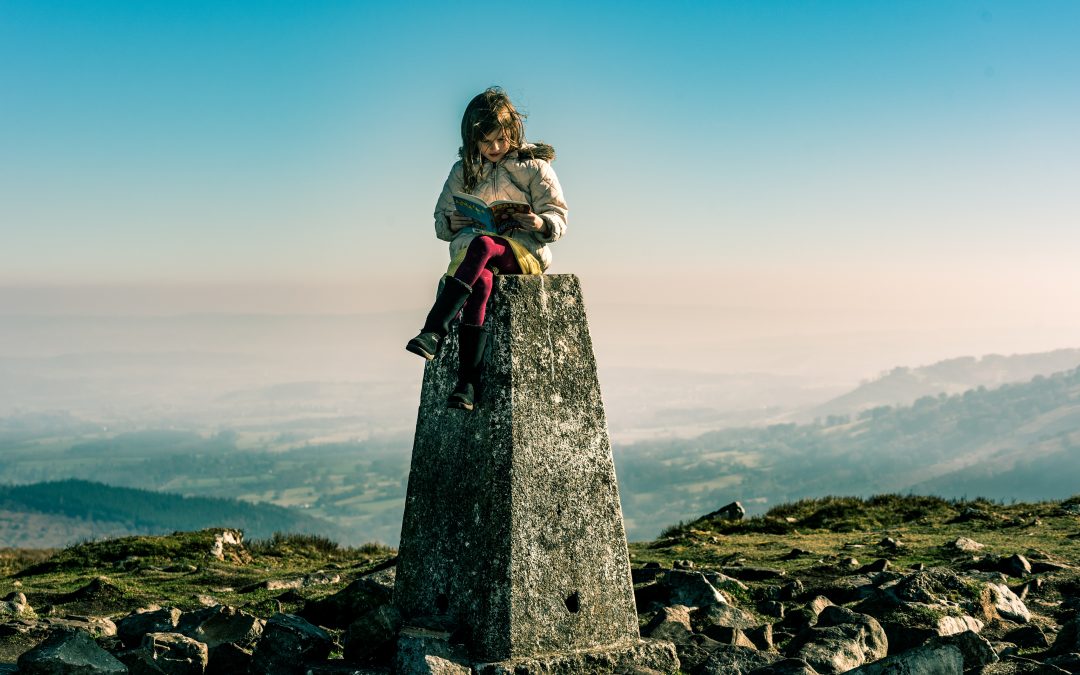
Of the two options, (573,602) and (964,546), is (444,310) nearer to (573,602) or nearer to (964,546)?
(573,602)

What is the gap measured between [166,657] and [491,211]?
404cm

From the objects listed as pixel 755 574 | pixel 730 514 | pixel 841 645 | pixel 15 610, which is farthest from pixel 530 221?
pixel 730 514

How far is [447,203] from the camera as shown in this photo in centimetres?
775

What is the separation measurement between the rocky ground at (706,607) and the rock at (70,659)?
0.01m

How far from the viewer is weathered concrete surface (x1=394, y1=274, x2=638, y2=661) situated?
6.92m

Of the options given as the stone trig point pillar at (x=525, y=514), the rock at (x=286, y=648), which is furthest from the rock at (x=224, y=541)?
the stone trig point pillar at (x=525, y=514)

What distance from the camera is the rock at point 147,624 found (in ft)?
28.1

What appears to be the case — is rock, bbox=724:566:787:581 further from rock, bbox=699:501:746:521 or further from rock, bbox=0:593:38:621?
rock, bbox=699:501:746:521

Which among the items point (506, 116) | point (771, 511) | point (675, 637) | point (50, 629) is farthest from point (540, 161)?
point (771, 511)

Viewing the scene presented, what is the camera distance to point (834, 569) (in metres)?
12.1

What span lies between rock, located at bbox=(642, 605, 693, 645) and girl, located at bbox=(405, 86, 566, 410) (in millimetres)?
2724

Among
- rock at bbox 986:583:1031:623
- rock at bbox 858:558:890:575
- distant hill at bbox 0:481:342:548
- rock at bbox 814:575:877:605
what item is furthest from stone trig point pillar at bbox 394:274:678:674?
distant hill at bbox 0:481:342:548

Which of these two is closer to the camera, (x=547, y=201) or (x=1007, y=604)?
(x=547, y=201)

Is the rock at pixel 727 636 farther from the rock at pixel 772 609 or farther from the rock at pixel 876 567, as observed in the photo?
the rock at pixel 876 567
